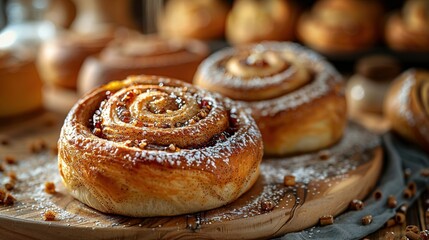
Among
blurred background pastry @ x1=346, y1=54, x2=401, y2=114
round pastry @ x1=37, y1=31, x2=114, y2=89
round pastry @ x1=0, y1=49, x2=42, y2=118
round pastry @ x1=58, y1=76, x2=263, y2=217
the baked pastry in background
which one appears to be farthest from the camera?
the baked pastry in background

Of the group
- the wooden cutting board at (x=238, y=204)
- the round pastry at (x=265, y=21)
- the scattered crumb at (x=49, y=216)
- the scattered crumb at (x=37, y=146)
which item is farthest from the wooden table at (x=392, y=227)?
the round pastry at (x=265, y=21)

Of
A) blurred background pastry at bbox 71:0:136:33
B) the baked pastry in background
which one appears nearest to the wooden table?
blurred background pastry at bbox 71:0:136:33

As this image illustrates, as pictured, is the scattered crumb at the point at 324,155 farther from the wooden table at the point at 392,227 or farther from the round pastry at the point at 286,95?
the wooden table at the point at 392,227

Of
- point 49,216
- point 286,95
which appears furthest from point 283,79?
point 49,216

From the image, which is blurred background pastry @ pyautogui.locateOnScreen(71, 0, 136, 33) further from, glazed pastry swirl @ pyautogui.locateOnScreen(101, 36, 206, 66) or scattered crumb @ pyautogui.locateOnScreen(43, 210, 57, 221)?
scattered crumb @ pyautogui.locateOnScreen(43, 210, 57, 221)

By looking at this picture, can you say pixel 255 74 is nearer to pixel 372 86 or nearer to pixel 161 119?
pixel 161 119

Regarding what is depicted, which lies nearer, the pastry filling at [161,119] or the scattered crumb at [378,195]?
the pastry filling at [161,119]

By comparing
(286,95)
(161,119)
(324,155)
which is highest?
(161,119)
